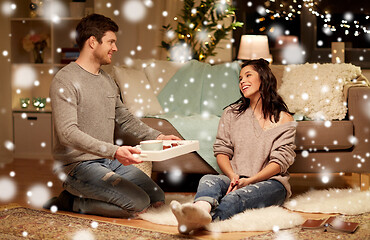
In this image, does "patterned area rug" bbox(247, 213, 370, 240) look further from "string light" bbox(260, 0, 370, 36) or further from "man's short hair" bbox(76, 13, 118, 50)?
"string light" bbox(260, 0, 370, 36)

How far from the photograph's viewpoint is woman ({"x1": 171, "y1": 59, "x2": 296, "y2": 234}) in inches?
83.7

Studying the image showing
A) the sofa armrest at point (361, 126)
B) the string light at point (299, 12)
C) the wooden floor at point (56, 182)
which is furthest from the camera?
the string light at point (299, 12)

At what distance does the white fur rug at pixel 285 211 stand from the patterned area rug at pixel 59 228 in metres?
0.18

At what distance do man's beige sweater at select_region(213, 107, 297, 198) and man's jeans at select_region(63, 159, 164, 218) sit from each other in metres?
0.42

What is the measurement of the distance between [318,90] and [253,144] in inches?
30.5

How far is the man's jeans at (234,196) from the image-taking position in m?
2.06

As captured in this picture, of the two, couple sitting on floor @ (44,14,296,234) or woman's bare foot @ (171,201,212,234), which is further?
couple sitting on floor @ (44,14,296,234)

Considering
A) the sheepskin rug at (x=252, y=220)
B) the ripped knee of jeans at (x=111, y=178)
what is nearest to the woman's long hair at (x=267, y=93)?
the sheepskin rug at (x=252, y=220)

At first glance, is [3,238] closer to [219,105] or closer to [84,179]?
[84,179]

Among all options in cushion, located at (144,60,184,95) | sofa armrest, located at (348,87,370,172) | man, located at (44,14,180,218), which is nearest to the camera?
man, located at (44,14,180,218)

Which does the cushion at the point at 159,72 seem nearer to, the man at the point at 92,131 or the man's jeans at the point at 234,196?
the man at the point at 92,131

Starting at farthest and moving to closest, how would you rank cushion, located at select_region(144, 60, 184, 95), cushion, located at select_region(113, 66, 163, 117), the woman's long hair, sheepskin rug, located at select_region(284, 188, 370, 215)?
cushion, located at select_region(144, 60, 184, 95) → cushion, located at select_region(113, 66, 163, 117) → the woman's long hair → sheepskin rug, located at select_region(284, 188, 370, 215)

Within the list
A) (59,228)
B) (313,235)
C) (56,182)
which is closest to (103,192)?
(59,228)

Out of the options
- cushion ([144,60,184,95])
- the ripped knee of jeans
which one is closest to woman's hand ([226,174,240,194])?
the ripped knee of jeans
